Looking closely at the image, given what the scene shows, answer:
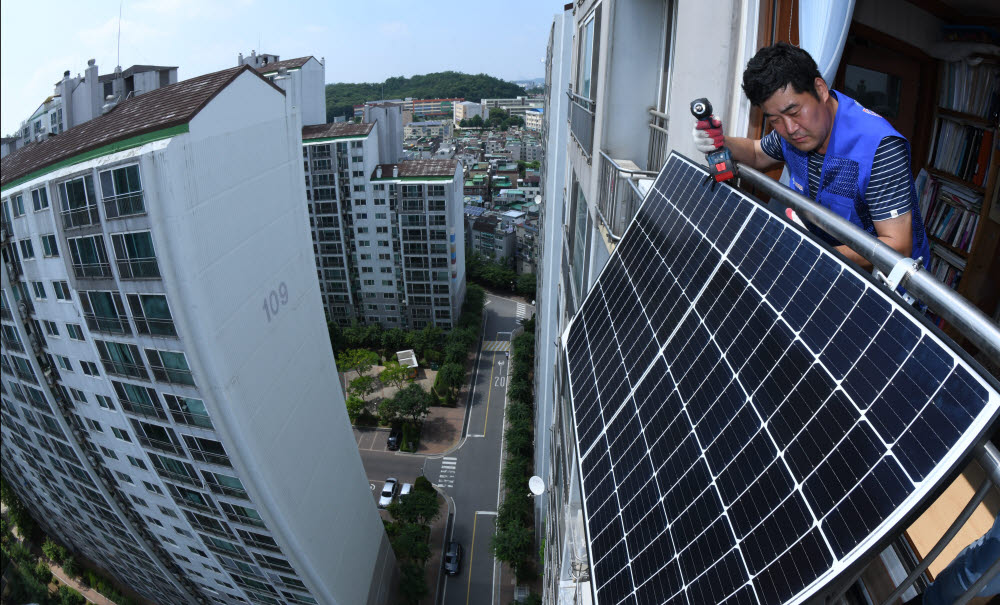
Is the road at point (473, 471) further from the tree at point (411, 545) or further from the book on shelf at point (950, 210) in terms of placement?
the book on shelf at point (950, 210)

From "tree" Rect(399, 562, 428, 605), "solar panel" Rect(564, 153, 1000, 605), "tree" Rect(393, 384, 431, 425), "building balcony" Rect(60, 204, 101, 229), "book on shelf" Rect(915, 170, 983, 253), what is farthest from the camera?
"tree" Rect(393, 384, 431, 425)

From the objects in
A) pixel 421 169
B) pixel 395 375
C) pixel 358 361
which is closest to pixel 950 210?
pixel 395 375

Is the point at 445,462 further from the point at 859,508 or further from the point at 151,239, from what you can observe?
the point at 859,508

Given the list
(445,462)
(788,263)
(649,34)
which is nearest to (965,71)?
(649,34)

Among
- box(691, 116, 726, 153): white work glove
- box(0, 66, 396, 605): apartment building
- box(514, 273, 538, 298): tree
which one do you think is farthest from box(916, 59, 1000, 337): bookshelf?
box(514, 273, 538, 298): tree

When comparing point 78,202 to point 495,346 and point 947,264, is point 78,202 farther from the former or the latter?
point 495,346

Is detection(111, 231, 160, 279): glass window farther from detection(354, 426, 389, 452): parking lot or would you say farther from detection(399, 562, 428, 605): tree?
detection(354, 426, 389, 452): parking lot
